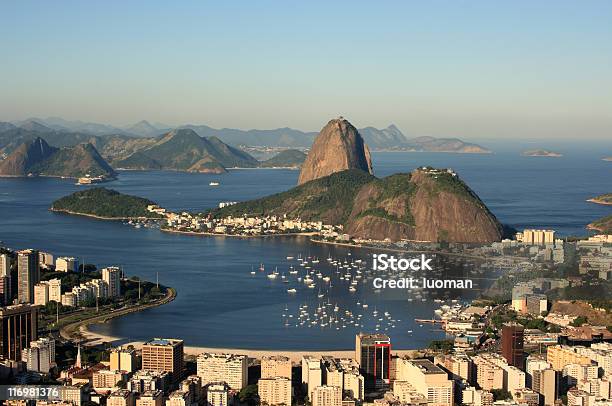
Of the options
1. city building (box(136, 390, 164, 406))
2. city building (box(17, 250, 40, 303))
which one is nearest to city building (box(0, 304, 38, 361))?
city building (box(136, 390, 164, 406))

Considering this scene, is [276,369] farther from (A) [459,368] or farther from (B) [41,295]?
(B) [41,295]

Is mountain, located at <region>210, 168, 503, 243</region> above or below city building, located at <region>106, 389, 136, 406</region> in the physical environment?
above

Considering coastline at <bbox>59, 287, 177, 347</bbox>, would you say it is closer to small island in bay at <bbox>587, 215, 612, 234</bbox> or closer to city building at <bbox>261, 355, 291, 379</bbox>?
city building at <bbox>261, 355, 291, 379</bbox>

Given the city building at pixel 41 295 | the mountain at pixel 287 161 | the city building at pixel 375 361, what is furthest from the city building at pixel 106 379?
the mountain at pixel 287 161

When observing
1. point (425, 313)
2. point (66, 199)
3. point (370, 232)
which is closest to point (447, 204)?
point (370, 232)

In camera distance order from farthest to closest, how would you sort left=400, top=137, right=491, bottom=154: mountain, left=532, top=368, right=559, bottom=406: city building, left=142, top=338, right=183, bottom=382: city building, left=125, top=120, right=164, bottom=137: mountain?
left=125, top=120, right=164, bottom=137: mountain → left=400, top=137, right=491, bottom=154: mountain → left=142, top=338, right=183, bottom=382: city building → left=532, top=368, right=559, bottom=406: city building

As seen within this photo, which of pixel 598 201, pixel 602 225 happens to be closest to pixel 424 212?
pixel 602 225

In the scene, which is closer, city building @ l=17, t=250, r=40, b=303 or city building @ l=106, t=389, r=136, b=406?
city building @ l=106, t=389, r=136, b=406

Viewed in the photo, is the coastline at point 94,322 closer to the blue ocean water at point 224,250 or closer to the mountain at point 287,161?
the blue ocean water at point 224,250
